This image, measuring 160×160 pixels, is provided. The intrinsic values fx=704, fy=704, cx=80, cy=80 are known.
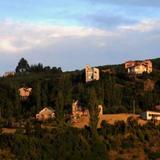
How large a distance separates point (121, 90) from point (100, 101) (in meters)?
5.98

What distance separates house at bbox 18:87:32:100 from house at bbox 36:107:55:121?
7072 millimetres

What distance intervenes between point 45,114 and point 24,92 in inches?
534

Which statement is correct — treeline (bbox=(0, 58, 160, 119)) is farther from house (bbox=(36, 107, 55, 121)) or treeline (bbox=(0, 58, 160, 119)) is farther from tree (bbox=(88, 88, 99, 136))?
house (bbox=(36, 107, 55, 121))

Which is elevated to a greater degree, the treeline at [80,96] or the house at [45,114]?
the treeline at [80,96]

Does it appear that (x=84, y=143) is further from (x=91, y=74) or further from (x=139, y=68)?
(x=139, y=68)

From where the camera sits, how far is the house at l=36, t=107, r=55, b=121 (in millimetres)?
62875

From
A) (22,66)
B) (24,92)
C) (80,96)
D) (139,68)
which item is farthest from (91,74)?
(22,66)

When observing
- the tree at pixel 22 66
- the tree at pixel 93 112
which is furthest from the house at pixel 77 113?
the tree at pixel 22 66

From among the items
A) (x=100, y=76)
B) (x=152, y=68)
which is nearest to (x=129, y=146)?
(x=100, y=76)

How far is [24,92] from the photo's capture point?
77.5m

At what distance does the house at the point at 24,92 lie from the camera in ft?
240

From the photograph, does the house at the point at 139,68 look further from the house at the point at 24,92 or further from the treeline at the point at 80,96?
the house at the point at 24,92

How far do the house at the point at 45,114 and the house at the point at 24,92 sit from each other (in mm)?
7072

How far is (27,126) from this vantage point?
5719 centimetres
